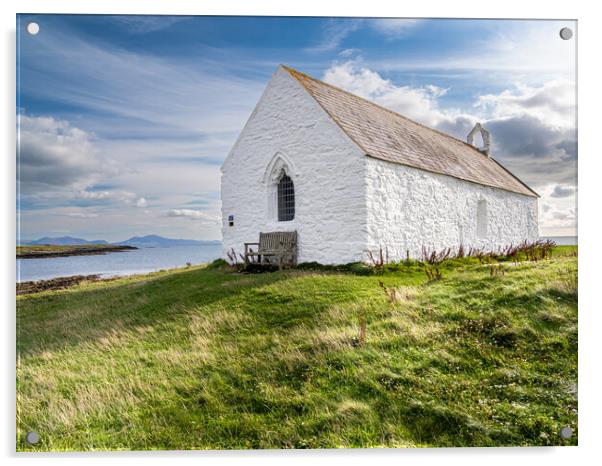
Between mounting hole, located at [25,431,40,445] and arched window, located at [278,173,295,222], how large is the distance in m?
7.81

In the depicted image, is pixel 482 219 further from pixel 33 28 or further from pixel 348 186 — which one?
pixel 33 28

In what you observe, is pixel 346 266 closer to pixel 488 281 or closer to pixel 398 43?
pixel 488 281

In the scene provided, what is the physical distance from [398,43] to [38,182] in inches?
215

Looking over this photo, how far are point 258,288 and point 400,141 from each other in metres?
6.66

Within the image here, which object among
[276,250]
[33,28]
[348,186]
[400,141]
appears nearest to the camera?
[33,28]

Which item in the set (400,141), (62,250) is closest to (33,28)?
(62,250)

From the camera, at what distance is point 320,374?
15.6 ft

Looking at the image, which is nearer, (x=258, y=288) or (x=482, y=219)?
(x=258, y=288)

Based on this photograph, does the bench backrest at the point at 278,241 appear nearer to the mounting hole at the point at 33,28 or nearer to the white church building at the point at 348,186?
the white church building at the point at 348,186

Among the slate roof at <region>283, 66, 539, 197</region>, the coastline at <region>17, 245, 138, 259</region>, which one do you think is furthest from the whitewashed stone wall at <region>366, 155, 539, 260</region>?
the coastline at <region>17, 245, 138, 259</region>

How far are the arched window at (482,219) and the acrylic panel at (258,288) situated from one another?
600 centimetres

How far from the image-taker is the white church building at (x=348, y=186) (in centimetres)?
980

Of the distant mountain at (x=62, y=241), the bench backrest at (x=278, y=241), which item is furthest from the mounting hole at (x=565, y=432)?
the bench backrest at (x=278, y=241)

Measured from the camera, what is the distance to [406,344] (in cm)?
514
